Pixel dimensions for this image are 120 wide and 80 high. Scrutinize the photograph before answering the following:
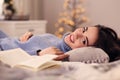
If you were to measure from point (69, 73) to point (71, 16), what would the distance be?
3024 mm

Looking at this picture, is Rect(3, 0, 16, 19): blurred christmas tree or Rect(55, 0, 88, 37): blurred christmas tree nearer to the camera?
Rect(3, 0, 16, 19): blurred christmas tree

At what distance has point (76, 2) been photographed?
389 cm

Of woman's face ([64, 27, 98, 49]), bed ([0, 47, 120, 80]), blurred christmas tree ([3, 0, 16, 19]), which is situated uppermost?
→ bed ([0, 47, 120, 80])

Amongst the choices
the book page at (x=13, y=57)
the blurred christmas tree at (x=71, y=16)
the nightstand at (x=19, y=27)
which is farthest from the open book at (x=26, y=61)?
the blurred christmas tree at (x=71, y=16)

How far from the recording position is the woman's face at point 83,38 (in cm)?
149

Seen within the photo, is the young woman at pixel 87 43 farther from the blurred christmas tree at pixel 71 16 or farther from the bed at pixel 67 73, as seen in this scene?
the blurred christmas tree at pixel 71 16

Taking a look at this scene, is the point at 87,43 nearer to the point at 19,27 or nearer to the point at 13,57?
the point at 13,57

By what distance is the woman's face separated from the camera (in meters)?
1.49

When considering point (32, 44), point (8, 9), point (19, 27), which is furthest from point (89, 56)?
point (8, 9)

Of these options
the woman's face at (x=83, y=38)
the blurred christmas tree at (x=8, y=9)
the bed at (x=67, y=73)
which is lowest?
the blurred christmas tree at (x=8, y=9)

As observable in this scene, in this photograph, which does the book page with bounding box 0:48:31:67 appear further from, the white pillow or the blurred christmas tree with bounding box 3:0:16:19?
the blurred christmas tree with bounding box 3:0:16:19

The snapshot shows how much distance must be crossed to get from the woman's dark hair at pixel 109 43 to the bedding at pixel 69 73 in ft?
1.53

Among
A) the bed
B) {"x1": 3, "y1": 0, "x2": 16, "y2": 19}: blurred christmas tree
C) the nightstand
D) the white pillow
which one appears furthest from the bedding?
{"x1": 3, "y1": 0, "x2": 16, "y2": 19}: blurred christmas tree

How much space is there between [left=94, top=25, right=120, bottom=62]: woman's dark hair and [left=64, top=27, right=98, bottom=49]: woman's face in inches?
1.1
